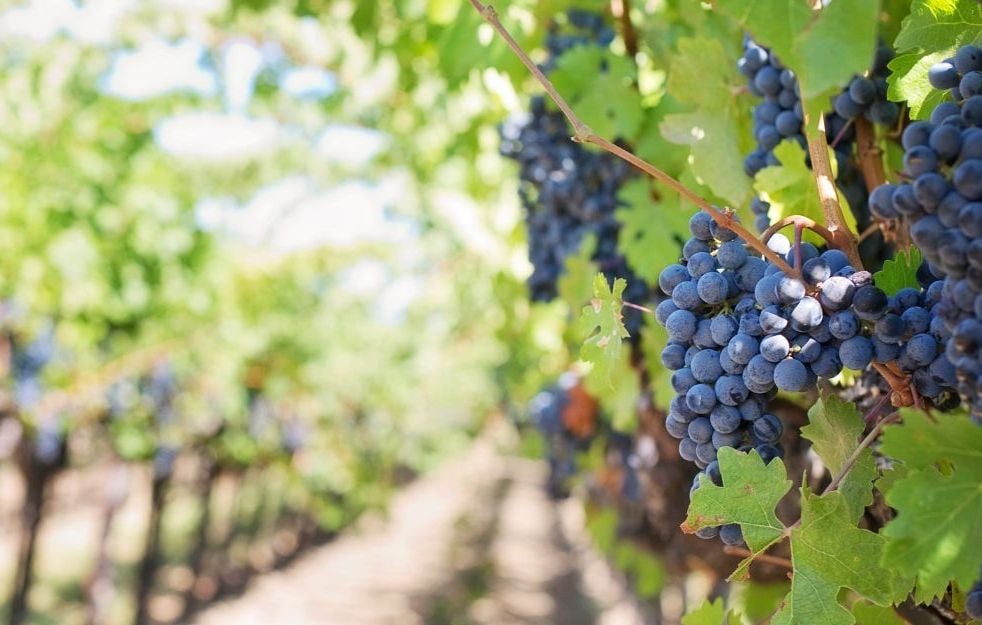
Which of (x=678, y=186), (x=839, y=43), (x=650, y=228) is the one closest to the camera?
(x=839, y=43)

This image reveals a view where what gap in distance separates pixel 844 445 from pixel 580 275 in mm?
1286

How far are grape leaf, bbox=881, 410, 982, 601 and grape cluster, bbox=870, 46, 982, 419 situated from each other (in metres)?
0.04

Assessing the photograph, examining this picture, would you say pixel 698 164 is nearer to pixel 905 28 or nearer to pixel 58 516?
pixel 905 28

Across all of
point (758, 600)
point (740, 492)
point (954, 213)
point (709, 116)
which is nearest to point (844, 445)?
point (740, 492)

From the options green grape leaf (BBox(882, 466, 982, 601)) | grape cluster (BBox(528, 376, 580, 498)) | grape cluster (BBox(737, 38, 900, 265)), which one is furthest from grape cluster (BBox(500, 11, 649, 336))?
grape cluster (BBox(528, 376, 580, 498))

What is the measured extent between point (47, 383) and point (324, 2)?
15.2ft

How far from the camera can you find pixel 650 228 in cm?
208

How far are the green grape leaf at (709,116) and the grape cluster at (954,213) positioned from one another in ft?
1.87

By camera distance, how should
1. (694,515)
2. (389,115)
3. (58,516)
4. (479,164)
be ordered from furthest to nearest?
(58,516) → (389,115) → (479,164) → (694,515)

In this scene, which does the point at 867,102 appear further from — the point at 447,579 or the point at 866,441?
the point at 447,579

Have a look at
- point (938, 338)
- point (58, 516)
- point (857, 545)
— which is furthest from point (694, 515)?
point (58, 516)

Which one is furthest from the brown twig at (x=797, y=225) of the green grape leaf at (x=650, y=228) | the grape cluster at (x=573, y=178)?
the grape cluster at (x=573, y=178)

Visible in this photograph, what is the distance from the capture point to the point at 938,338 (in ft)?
3.21

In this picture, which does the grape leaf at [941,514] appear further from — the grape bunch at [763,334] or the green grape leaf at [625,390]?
the green grape leaf at [625,390]
